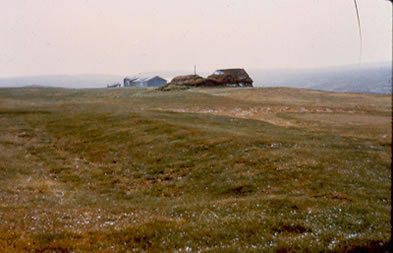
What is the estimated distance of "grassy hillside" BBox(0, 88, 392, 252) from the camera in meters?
10.8

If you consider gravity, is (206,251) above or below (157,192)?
above

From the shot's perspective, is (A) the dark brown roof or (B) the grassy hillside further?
(A) the dark brown roof

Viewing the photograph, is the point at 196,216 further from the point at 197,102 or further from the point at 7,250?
the point at 197,102

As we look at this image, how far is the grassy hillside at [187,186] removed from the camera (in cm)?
1077

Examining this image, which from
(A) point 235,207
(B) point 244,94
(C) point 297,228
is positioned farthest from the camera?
(B) point 244,94

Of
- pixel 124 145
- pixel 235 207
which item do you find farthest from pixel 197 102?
pixel 235 207

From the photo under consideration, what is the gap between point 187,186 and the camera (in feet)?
82.7

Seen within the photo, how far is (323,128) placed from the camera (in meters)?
52.1

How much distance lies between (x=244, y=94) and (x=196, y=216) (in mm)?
103919

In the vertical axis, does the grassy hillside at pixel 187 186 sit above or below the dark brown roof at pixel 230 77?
below

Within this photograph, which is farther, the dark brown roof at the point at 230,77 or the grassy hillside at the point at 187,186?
the dark brown roof at the point at 230,77

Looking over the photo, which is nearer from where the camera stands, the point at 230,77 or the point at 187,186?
the point at 187,186

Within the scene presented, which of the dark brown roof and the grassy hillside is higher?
the dark brown roof

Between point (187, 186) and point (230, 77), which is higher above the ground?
point (230, 77)
